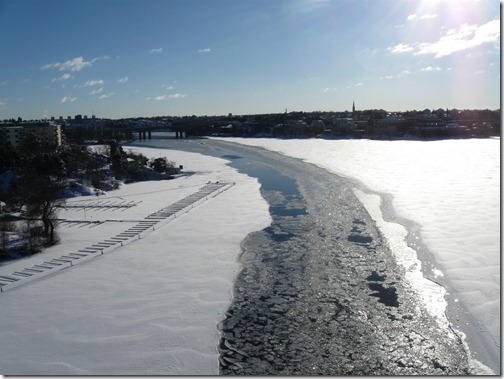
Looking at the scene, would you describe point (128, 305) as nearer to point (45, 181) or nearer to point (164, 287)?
point (164, 287)

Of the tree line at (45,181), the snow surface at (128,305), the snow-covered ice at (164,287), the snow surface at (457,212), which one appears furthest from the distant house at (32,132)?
the snow surface at (128,305)

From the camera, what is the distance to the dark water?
15.3 feet

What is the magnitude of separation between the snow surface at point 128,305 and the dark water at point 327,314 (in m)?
0.36

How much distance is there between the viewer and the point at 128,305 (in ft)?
19.8

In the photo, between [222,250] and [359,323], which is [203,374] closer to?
[359,323]

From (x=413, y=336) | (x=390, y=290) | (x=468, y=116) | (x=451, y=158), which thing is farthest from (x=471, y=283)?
(x=468, y=116)

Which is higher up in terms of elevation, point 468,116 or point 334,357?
point 468,116

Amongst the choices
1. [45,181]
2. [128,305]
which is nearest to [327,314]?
[128,305]

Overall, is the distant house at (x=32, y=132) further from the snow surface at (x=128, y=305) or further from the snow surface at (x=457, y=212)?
the snow surface at (x=128, y=305)

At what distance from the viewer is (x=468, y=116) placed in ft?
194

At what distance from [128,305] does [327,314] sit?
2729 millimetres

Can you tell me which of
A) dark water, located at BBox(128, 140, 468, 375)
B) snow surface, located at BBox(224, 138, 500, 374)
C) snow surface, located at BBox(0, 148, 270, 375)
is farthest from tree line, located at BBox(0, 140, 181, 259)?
snow surface, located at BBox(224, 138, 500, 374)

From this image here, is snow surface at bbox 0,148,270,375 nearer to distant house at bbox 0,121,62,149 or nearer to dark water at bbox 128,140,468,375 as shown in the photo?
dark water at bbox 128,140,468,375

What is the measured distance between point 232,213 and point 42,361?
7.79 meters
